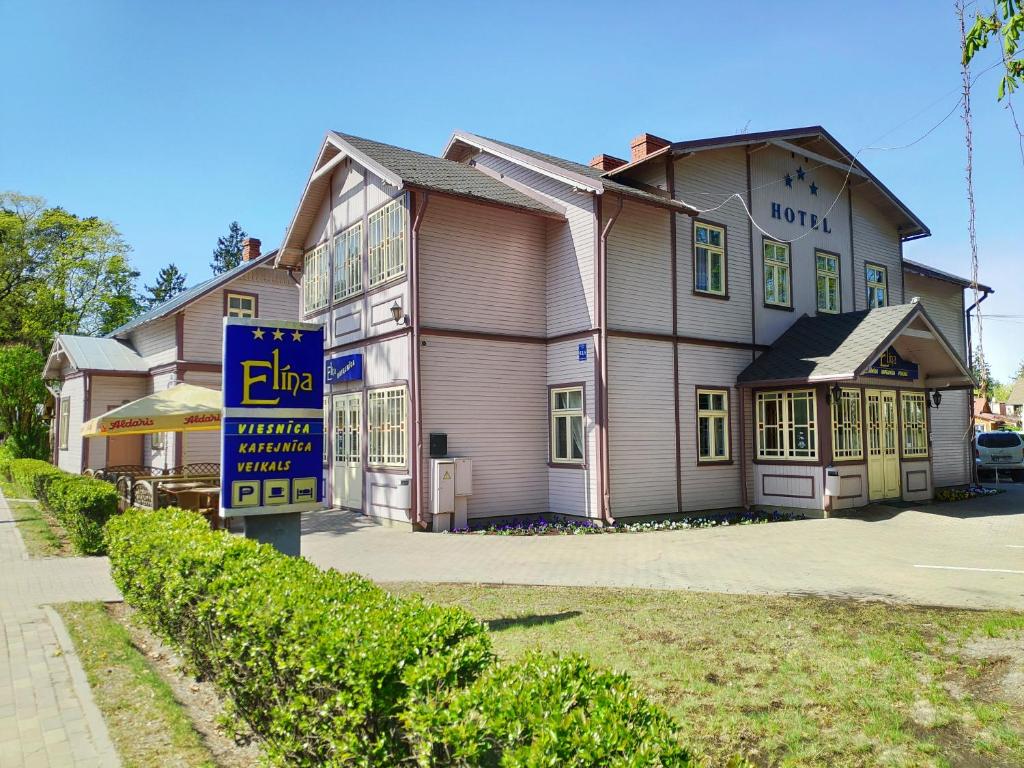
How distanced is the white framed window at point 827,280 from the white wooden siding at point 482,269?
765 cm

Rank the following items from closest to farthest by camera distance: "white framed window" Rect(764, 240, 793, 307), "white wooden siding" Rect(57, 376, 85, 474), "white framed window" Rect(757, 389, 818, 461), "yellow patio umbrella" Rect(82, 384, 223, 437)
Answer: "yellow patio umbrella" Rect(82, 384, 223, 437) → "white framed window" Rect(757, 389, 818, 461) → "white framed window" Rect(764, 240, 793, 307) → "white wooden siding" Rect(57, 376, 85, 474)

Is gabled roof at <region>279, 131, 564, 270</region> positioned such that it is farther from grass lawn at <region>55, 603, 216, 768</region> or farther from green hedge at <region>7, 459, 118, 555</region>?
grass lawn at <region>55, 603, 216, 768</region>

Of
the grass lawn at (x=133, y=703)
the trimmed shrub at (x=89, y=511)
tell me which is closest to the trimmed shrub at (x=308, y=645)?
the grass lawn at (x=133, y=703)

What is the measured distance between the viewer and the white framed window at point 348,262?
16.3 m

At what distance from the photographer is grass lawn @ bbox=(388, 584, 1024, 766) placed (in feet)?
14.1

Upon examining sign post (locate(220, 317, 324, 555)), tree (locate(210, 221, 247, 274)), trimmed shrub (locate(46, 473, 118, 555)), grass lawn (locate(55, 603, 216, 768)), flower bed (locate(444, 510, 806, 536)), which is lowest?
grass lawn (locate(55, 603, 216, 768))

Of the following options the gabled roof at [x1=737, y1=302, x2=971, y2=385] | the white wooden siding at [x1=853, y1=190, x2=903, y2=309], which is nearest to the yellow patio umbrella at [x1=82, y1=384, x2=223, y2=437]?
the gabled roof at [x1=737, y1=302, x2=971, y2=385]

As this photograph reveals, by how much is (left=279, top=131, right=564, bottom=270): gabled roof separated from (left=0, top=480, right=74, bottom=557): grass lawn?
27.6ft

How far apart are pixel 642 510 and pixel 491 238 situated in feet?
20.6

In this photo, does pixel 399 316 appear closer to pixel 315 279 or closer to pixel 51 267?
pixel 315 279

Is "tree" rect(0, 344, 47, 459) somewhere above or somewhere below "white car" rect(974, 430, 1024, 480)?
above

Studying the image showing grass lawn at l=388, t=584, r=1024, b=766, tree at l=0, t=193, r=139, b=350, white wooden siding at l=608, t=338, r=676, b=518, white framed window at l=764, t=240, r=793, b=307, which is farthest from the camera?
tree at l=0, t=193, r=139, b=350

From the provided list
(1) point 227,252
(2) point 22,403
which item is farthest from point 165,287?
(2) point 22,403

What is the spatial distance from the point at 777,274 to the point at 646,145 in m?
4.58
